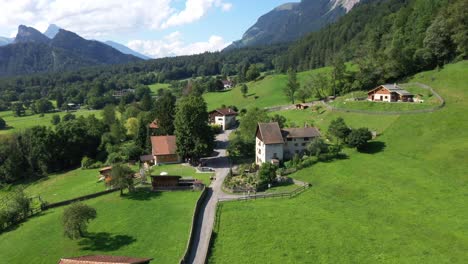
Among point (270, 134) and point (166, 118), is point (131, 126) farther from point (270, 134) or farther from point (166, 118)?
point (270, 134)

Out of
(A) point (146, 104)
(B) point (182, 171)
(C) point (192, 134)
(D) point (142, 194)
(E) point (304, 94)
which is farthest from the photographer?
(A) point (146, 104)

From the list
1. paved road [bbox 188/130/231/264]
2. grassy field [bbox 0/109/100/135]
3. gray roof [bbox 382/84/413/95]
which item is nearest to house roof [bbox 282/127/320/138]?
paved road [bbox 188/130/231/264]

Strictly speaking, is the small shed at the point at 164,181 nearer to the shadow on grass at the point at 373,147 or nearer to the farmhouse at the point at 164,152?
the farmhouse at the point at 164,152

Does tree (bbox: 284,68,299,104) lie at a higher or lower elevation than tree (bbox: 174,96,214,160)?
higher

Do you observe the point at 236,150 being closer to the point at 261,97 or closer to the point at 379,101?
the point at 379,101

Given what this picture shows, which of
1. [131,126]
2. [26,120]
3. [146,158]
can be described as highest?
[26,120]

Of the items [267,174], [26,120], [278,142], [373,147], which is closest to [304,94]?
[373,147]

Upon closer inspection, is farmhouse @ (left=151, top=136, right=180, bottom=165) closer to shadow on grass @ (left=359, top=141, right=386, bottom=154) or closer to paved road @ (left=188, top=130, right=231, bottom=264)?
paved road @ (left=188, top=130, right=231, bottom=264)
